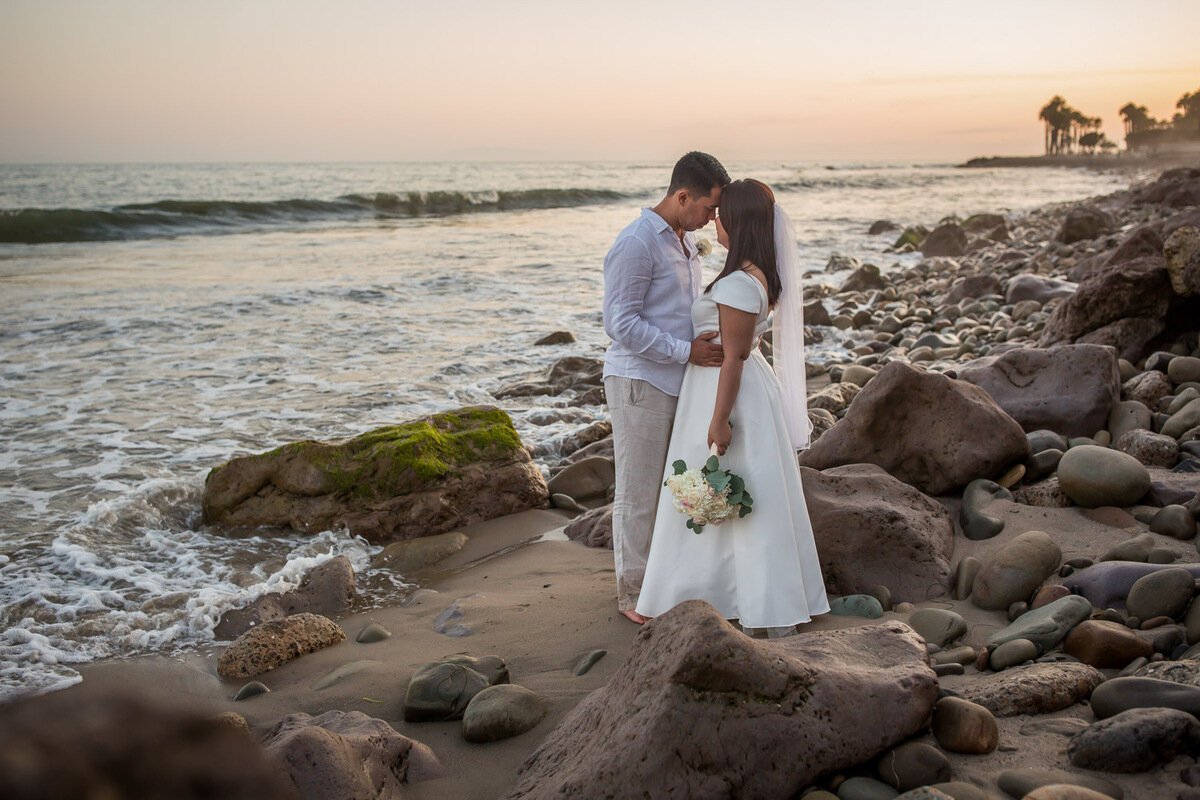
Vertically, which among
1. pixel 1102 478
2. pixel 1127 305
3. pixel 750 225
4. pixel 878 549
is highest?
pixel 750 225

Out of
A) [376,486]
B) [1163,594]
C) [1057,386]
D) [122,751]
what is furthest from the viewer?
[376,486]

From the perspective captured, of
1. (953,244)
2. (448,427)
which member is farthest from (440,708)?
(953,244)

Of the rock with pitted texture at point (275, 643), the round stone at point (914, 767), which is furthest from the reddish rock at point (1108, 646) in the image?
the rock with pitted texture at point (275, 643)

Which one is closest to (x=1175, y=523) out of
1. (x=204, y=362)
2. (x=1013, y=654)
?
(x=1013, y=654)

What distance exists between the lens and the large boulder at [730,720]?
9.34ft

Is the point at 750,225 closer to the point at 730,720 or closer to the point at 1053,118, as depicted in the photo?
the point at 730,720

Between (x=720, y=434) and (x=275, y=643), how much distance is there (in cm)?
261

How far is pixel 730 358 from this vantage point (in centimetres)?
452

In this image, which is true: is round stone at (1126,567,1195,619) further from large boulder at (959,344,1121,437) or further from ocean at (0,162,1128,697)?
ocean at (0,162,1128,697)

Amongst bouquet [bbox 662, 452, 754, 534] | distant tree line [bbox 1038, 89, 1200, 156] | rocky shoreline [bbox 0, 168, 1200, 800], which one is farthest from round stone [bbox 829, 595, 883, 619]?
distant tree line [bbox 1038, 89, 1200, 156]

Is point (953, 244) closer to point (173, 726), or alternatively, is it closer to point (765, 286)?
point (765, 286)

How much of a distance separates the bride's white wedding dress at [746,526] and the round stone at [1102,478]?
1841mm

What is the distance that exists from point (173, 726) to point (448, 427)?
6.38 m

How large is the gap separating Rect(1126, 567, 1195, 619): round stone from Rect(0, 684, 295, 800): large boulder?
3.86 metres
